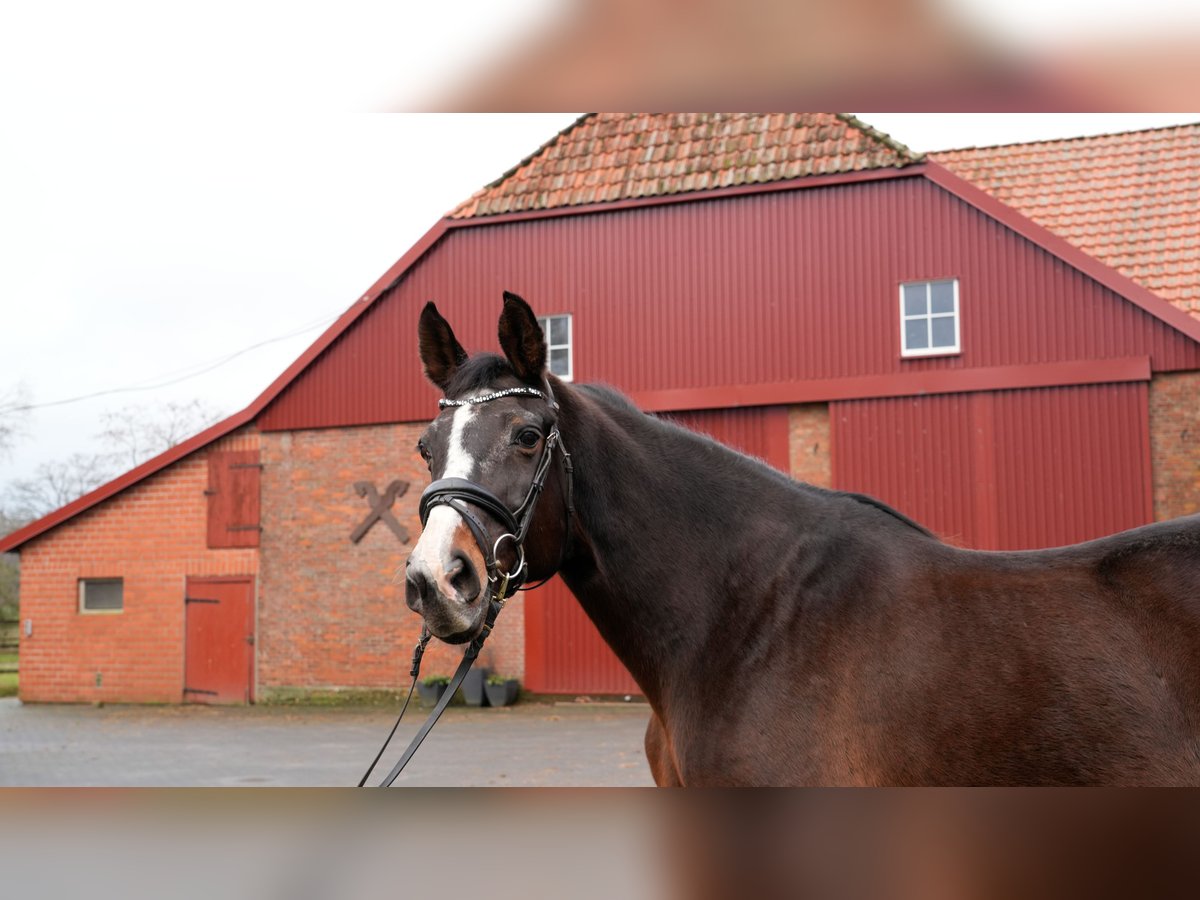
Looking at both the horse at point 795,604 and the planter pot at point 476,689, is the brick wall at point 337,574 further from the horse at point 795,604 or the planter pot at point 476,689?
the horse at point 795,604

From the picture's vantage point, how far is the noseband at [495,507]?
2.18 metres

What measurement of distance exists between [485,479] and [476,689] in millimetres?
11913

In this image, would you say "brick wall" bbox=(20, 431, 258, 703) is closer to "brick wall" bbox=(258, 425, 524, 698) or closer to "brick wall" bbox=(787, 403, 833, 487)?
"brick wall" bbox=(258, 425, 524, 698)

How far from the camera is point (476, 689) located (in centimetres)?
1366

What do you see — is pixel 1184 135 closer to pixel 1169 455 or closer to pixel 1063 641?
pixel 1169 455

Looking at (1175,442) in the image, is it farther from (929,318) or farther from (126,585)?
(126,585)

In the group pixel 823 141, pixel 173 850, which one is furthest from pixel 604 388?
pixel 823 141

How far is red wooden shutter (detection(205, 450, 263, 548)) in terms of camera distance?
1449 cm

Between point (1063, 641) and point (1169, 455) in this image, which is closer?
point (1063, 641)

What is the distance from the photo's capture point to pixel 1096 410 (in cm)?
1155

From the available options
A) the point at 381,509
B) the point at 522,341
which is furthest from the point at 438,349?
the point at 381,509

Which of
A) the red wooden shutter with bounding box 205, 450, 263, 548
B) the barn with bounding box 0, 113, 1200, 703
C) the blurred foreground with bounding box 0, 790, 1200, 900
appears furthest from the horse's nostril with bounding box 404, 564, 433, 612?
the red wooden shutter with bounding box 205, 450, 263, 548

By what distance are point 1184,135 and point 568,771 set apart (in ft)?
37.5
